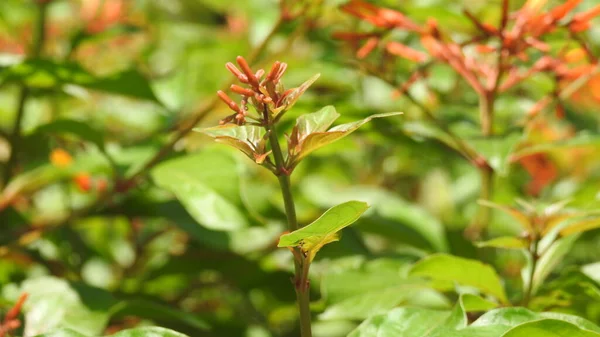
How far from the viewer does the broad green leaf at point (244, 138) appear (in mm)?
558

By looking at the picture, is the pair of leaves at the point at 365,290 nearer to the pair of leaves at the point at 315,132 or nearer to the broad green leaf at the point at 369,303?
the broad green leaf at the point at 369,303

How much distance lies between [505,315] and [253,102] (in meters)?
0.29

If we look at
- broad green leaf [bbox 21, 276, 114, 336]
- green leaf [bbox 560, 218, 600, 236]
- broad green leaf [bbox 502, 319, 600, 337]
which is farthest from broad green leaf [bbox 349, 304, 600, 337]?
broad green leaf [bbox 21, 276, 114, 336]

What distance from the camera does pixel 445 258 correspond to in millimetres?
771

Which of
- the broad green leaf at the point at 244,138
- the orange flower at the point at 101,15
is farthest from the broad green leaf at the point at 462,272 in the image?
the orange flower at the point at 101,15

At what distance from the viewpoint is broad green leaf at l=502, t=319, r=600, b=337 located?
0.58 meters

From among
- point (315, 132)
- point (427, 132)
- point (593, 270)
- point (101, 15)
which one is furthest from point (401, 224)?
point (101, 15)

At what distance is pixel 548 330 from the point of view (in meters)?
0.59

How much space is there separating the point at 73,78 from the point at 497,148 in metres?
0.61

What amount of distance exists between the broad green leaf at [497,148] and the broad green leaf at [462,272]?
0.13 meters

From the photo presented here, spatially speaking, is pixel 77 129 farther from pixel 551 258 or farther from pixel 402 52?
pixel 551 258

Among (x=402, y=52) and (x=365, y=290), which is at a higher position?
(x=402, y=52)

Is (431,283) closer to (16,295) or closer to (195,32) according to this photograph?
(16,295)

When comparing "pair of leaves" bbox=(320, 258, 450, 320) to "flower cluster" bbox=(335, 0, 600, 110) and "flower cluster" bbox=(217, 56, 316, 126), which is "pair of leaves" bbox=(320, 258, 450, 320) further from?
"flower cluster" bbox=(217, 56, 316, 126)
